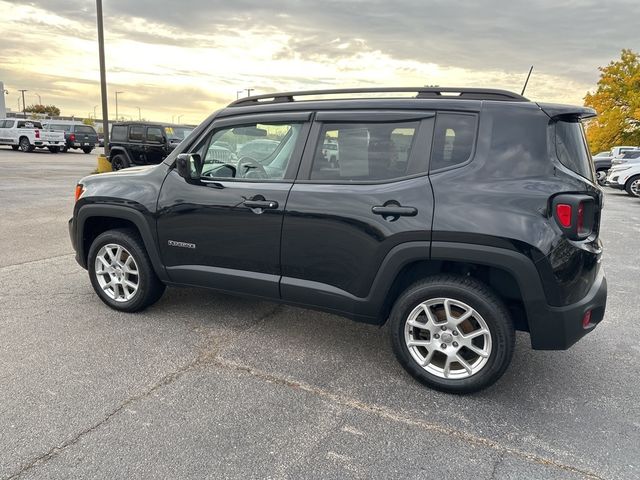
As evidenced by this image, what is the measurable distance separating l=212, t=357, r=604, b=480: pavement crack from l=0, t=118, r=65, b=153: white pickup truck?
1110 inches

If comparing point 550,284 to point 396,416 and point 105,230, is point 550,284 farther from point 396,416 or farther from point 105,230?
point 105,230

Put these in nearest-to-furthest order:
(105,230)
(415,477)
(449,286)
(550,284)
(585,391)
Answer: (415,477), (550,284), (449,286), (585,391), (105,230)

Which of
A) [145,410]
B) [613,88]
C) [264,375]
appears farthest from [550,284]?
[613,88]

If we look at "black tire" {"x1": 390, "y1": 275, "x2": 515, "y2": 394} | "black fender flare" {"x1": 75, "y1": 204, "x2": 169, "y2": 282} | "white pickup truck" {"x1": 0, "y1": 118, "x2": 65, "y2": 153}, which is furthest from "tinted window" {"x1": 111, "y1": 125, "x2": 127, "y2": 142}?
"black tire" {"x1": 390, "y1": 275, "x2": 515, "y2": 394}

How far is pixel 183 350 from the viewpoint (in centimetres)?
351

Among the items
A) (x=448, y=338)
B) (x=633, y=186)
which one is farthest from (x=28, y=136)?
(x=448, y=338)

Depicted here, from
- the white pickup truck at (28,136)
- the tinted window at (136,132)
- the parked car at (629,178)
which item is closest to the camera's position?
the parked car at (629,178)

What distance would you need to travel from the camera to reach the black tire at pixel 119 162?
16.6m

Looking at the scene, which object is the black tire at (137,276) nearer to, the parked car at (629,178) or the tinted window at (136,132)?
the tinted window at (136,132)

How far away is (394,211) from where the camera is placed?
2.97 m

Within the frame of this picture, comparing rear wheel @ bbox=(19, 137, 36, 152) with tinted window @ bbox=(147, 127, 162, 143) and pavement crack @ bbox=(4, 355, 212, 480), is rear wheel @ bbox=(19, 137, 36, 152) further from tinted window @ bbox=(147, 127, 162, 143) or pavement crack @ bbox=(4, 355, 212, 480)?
pavement crack @ bbox=(4, 355, 212, 480)

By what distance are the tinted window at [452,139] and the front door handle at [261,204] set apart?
1.10m

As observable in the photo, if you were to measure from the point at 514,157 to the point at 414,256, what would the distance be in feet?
2.68

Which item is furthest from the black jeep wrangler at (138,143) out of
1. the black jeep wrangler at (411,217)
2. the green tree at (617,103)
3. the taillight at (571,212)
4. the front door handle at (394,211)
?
the green tree at (617,103)
